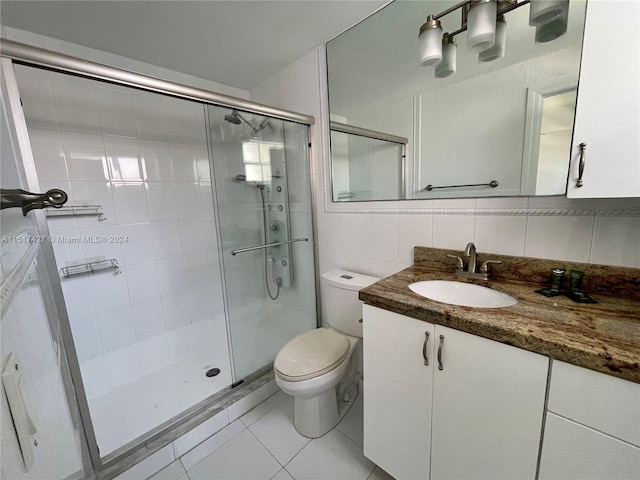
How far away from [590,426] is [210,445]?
1551mm

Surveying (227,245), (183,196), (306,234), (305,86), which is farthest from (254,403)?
(305,86)

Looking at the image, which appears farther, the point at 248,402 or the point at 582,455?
the point at 248,402

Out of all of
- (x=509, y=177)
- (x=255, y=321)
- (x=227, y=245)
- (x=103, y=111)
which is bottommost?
(x=255, y=321)

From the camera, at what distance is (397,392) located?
3.17 ft

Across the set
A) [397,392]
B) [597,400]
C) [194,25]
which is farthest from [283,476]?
[194,25]

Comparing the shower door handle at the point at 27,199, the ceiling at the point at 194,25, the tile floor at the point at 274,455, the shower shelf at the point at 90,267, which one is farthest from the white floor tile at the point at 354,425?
the ceiling at the point at 194,25

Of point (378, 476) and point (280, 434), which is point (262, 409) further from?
point (378, 476)

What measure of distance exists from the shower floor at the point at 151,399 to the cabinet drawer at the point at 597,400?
1661 millimetres

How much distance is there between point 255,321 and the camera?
182 cm

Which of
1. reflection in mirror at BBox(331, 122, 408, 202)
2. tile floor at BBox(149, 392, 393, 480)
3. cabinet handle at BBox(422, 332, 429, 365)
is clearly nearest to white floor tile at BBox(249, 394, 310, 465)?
tile floor at BBox(149, 392, 393, 480)

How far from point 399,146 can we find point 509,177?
566mm

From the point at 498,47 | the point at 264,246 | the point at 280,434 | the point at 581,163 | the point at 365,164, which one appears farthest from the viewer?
the point at 264,246

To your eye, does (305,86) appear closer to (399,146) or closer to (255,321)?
(399,146)

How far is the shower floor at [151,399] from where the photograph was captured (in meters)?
1.37
